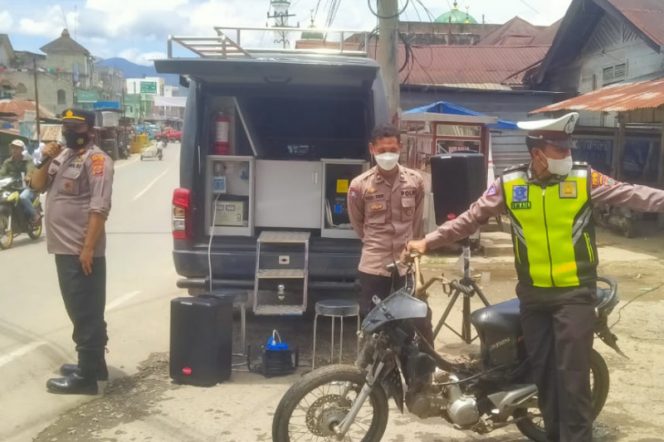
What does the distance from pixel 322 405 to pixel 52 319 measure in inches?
172

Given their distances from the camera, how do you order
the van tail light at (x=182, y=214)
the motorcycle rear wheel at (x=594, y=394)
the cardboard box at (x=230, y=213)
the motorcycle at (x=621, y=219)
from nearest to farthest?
→ the motorcycle rear wheel at (x=594, y=394) → the van tail light at (x=182, y=214) → the cardboard box at (x=230, y=213) → the motorcycle at (x=621, y=219)

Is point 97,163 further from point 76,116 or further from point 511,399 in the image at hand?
point 511,399

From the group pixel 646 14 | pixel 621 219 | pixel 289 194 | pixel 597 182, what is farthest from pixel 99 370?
pixel 646 14

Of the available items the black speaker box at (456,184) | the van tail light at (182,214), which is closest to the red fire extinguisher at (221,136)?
the van tail light at (182,214)

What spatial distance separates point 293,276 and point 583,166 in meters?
3.00

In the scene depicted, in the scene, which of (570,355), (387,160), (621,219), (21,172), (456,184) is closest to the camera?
(570,355)

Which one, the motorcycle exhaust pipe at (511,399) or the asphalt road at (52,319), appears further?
the asphalt road at (52,319)

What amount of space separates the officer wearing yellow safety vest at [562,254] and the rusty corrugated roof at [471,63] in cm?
2157

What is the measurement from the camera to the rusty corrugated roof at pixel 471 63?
25891 mm

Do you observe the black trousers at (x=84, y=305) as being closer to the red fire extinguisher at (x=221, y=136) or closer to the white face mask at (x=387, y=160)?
the red fire extinguisher at (x=221, y=136)

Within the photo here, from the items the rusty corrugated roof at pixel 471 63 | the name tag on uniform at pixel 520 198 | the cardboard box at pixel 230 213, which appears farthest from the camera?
the rusty corrugated roof at pixel 471 63

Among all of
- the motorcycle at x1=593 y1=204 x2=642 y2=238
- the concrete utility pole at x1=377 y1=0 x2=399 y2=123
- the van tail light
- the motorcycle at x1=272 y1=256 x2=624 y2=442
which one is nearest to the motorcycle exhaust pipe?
the motorcycle at x1=272 y1=256 x2=624 y2=442

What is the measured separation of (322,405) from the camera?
3.95 m

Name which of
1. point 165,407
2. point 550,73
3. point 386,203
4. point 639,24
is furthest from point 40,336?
point 550,73
